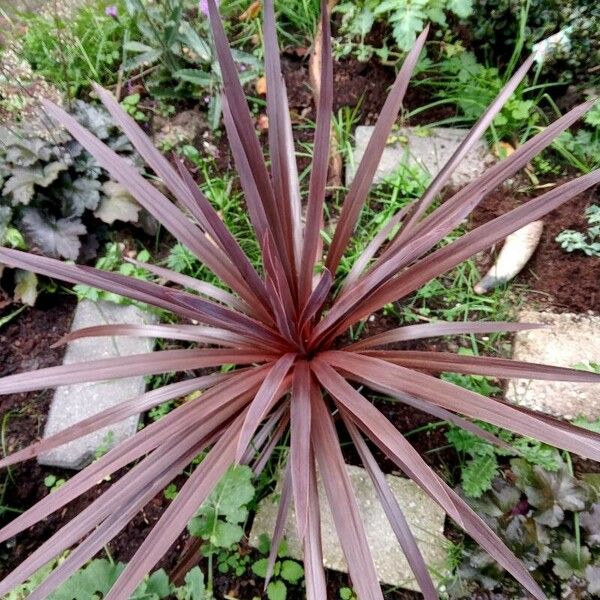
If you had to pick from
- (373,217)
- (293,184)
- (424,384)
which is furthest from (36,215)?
(424,384)

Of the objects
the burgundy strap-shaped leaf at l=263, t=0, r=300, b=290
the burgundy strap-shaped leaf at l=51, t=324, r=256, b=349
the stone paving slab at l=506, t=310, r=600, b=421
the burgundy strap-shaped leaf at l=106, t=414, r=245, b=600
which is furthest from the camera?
the stone paving slab at l=506, t=310, r=600, b=421

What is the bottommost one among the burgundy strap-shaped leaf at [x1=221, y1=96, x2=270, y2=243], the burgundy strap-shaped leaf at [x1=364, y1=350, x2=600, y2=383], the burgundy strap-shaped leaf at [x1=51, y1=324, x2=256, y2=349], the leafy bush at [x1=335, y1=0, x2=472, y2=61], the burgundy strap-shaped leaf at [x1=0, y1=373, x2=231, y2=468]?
the burgundy strap-shaped leaf at [x1=0, y1=373, x2=231, y2=468]

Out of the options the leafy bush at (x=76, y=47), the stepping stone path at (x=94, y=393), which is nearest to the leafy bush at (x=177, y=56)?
the leafy bush at (x=76, y=47)

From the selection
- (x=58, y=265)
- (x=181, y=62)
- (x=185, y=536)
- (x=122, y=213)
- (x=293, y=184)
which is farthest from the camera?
(x=181, y=62)

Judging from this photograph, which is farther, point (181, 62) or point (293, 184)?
point (181, 62)

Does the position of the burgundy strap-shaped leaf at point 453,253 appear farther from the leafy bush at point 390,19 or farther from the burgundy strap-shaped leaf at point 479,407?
the leafy bush at point 390,19

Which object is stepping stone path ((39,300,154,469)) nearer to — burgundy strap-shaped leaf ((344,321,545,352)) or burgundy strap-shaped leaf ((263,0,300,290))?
burgundy strap-shaped leaf ((263,0,300,290))

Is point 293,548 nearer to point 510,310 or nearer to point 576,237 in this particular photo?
point 510,310

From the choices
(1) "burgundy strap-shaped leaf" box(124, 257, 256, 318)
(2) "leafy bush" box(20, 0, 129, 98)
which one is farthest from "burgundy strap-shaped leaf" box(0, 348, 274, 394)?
(2) "leafy bush" box(20, 0, 129, 98)
